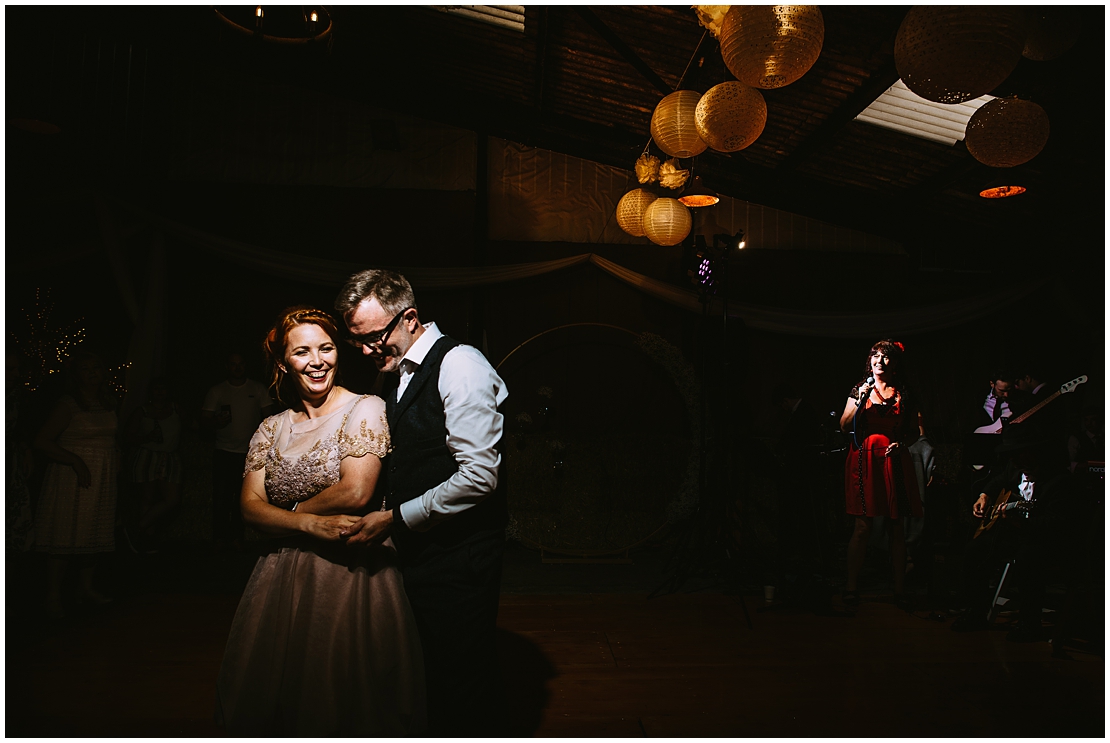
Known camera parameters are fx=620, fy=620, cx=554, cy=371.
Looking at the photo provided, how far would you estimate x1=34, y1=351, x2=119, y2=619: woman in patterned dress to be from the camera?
3.36 metres

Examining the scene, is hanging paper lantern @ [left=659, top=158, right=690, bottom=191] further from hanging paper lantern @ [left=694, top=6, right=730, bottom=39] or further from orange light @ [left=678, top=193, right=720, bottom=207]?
hanging paper lantern @ [left=694, top=6, right=730, bottom=39]


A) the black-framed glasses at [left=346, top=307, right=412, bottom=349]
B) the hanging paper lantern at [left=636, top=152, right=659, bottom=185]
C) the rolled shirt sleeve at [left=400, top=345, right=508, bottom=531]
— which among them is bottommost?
the rolled shirt sleeve at [left=400, top=345, right=508, bottom=531]

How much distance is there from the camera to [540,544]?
5.17 m

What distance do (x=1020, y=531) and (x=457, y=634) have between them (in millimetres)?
3271

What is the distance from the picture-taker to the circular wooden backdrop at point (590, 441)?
17.9 ft

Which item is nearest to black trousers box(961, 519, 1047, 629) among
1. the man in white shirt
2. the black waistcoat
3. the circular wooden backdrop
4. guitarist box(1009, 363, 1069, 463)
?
guitarist box(1009, 363, 1069, 463)

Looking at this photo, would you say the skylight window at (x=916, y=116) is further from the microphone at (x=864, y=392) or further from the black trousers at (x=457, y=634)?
the black trousers at (x=457, y=634)

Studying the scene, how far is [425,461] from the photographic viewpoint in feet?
5.56

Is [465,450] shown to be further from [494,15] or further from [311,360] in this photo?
[494,15]

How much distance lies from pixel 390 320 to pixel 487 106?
507 centimetres

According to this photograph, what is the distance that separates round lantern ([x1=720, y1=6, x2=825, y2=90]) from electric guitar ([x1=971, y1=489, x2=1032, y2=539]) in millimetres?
2594

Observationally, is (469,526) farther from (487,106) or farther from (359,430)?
(487,106)

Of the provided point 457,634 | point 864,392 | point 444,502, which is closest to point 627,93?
point 864,392

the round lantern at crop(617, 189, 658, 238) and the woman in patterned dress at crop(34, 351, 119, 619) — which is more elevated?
the round lantern at crop(617, 189, 658, 238)
